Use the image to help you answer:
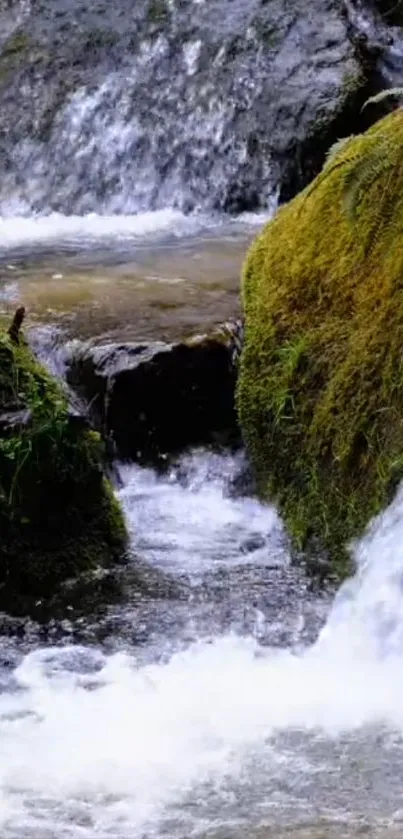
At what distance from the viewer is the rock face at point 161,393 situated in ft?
19.5

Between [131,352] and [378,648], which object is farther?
[131,352]

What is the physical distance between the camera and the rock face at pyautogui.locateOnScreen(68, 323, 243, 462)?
19.5 ft

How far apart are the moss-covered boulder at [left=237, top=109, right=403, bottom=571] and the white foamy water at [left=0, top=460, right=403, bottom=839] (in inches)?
11.8

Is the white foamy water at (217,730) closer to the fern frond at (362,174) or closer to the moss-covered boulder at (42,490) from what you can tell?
the moss-covered boulder at (42,490)

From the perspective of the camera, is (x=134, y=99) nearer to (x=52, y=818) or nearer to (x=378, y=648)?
(x=378, y=648)

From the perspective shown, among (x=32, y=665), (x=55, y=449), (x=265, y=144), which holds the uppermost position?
→ (x=265, y=144)

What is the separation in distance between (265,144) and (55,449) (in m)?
5.53

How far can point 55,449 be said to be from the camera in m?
5.05

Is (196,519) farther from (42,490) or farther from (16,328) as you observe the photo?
(16,328)

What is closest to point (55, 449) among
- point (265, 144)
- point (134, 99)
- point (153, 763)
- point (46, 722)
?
point (46, 722)

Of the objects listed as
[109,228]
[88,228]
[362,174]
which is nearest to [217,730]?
[362,174]

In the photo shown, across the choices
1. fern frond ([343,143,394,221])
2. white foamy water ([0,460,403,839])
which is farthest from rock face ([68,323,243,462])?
white foamy water ([0,460,403,839])

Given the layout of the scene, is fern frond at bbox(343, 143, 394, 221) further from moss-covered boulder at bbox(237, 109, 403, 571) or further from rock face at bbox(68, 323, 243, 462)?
rock face at bbox(68, 323, 243, 462)

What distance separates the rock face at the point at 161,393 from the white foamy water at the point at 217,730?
1.31 m
